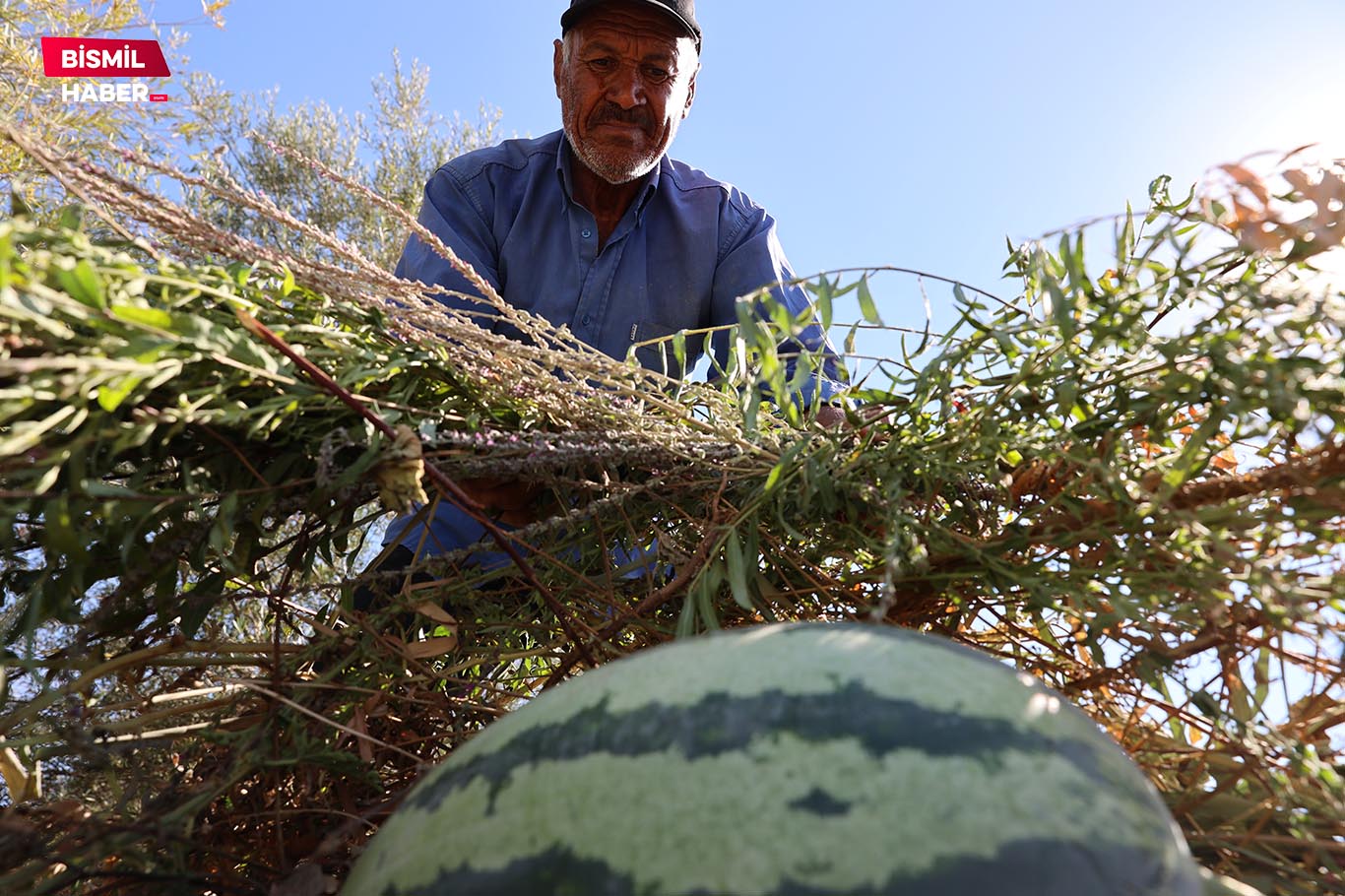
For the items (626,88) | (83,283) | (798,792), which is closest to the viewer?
(798,792)

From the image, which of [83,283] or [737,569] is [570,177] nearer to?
[737,569]

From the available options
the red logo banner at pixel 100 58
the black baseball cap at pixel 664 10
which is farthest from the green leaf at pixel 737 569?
the red logo banner at pixel 100 58

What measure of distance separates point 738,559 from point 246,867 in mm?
614

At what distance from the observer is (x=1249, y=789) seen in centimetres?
90

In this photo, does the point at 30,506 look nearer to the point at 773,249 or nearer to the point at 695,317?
the point at 695,317

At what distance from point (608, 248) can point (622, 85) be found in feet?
1.25

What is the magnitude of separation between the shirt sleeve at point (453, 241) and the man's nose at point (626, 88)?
16.2 inches

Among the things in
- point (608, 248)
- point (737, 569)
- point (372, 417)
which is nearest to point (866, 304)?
point (737, 569)

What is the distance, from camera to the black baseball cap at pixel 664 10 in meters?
2.41

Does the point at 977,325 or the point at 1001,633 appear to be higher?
the point at 977,325

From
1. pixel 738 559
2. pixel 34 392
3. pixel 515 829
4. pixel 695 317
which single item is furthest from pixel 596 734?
pixel 695 317

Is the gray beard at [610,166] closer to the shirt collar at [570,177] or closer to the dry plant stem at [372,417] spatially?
the shirt collar at [570,177]

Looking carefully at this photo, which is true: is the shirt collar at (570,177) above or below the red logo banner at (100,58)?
below

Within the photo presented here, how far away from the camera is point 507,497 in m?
1.33
